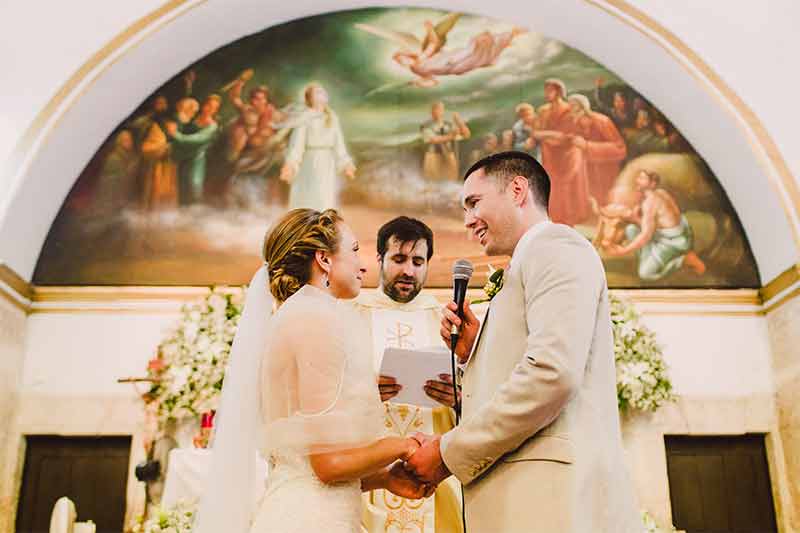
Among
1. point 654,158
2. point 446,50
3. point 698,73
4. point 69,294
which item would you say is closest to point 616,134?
point 654,158

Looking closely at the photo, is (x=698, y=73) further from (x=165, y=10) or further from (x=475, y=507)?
(x=475, y=507)

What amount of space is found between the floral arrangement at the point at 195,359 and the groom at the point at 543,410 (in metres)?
3.48

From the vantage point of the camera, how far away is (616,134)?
312 inches

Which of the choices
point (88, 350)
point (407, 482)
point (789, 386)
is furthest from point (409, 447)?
point (789, 386)

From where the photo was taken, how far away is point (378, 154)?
7773 millimetres

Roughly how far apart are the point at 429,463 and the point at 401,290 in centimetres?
221

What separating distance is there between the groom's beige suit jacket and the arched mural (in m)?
4.59

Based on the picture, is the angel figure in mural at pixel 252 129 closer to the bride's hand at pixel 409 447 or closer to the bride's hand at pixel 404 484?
the bride's hand at pixel 404 484

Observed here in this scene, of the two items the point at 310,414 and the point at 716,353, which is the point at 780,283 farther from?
the point at 310,414

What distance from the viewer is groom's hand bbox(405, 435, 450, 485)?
2.80m

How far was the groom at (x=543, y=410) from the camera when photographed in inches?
95.2

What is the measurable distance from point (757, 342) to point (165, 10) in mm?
6222

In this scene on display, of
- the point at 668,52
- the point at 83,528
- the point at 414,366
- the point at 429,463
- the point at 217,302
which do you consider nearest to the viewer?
the point at 429,463

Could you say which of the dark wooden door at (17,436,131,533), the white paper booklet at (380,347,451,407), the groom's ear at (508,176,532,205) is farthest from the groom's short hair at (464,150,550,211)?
the dark wooden door at (17,436,131,533)
